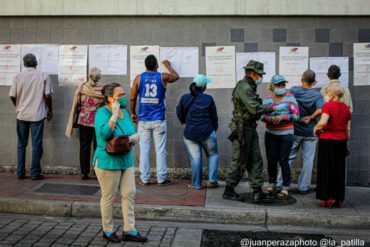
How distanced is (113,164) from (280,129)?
2.89m

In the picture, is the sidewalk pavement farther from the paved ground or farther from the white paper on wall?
the white paper on wall

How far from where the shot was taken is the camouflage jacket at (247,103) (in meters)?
7.34

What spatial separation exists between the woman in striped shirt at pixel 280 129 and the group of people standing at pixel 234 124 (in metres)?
0.01

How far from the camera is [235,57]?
9.05 m

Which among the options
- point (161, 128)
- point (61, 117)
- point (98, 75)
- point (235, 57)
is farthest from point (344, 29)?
point (61, 117)

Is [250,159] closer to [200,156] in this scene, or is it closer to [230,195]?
[230,195]

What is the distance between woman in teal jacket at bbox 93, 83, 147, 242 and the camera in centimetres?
595

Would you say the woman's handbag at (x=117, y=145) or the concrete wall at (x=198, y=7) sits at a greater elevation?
the concrete wall at (x=198, y=7)

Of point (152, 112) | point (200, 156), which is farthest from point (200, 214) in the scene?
point (152, 112)

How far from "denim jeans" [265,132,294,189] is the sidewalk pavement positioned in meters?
0.44

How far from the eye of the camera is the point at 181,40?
909 cm

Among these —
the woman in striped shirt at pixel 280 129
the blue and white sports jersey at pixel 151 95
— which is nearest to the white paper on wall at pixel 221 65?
the blue and white sports jersey at pixel 151 95

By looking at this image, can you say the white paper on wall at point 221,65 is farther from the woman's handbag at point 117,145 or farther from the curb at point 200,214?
the woman's handbag at point 117,145

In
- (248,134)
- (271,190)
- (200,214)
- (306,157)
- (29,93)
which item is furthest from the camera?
(29,93)
